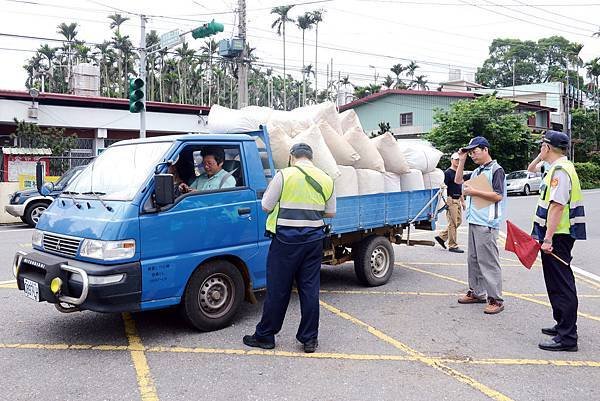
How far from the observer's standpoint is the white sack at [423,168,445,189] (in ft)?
27.2

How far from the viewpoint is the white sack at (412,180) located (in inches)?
307

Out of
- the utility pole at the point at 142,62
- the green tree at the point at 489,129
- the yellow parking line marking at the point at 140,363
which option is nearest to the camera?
the yellow parking line marking at the point at 140,363

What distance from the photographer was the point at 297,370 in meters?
4.45

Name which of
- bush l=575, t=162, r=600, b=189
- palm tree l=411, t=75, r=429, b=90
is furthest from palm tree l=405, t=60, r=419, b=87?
bush l=575, t=162, r=600, b=189

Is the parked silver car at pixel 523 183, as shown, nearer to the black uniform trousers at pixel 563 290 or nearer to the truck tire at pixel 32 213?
the truck tire at pixel 32 213

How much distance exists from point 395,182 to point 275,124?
202cm

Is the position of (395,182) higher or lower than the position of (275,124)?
lower

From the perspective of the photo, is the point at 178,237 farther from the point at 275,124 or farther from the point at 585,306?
the point at 585,306

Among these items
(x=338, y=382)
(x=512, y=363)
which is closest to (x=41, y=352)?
(x=338, y=382)

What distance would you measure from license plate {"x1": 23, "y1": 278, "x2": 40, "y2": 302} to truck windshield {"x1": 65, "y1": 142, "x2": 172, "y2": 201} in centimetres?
95

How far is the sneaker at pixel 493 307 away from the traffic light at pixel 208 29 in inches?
435

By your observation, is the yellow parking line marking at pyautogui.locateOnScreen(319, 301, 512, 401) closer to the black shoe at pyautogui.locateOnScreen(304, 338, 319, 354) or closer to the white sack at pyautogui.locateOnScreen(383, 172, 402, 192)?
the black shoe at pyautogui.locateOnScreen(304, 338, 319, 354)

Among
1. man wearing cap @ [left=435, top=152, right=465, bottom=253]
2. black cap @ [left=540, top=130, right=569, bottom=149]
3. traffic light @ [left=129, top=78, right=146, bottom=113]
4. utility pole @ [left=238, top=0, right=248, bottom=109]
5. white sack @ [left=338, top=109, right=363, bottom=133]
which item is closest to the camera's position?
black cap @ [left=540, top=130, right=569, bottom=149]

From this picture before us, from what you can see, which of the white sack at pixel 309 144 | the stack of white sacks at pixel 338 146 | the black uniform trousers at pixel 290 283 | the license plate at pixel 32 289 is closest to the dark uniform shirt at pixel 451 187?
the stack of white sacks at pixel 338 146
